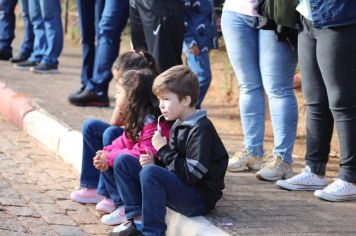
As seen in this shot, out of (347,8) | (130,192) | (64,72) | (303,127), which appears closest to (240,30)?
(347,8)

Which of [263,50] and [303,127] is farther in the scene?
[303,127]

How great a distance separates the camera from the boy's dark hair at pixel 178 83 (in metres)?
4.25

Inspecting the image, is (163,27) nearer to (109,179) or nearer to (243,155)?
(243,155)

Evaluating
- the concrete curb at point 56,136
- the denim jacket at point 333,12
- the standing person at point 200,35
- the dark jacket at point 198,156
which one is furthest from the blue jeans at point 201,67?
the dark jacket at point 198,156

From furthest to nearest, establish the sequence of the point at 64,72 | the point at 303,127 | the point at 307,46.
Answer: the point at 64,72, the point at 303,127, the point at 307,46

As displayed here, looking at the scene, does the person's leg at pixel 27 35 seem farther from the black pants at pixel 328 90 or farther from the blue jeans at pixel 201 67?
the black pants at pixel 328 90

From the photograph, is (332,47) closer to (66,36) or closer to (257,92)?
(257,92)

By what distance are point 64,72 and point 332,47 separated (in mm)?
5419

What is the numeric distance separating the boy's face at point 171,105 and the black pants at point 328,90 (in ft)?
2.88

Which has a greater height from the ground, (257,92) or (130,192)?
(257,92)

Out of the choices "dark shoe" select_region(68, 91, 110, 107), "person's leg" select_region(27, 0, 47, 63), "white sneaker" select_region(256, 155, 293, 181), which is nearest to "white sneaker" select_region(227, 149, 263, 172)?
"white sneaker" select_region(256, 155, 293, 181)

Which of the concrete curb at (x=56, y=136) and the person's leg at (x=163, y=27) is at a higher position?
the person's leg at (x=163, y=27)

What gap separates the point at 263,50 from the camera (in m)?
5.07

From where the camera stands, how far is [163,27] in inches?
221
